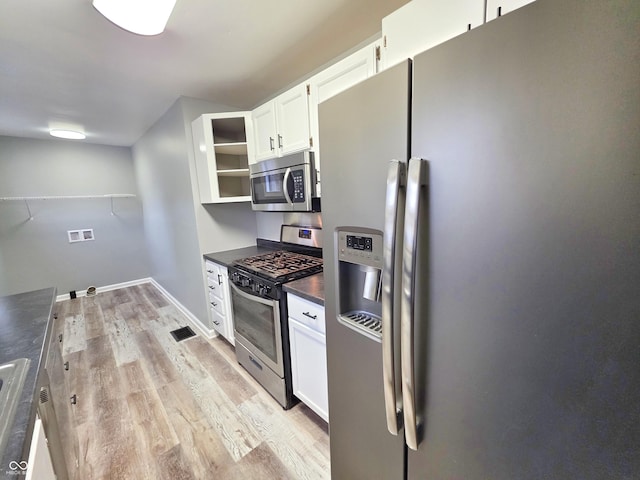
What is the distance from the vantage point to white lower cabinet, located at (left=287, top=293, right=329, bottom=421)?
1434 millimetres

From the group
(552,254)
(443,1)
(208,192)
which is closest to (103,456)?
(208,192)

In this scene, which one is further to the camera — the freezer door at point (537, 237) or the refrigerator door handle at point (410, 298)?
the refrigerator door handle at point (410, 298)

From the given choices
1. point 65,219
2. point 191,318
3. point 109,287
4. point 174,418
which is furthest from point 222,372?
point 65,219

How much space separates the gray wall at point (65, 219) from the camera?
12.0ft

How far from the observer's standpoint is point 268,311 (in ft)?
5.76

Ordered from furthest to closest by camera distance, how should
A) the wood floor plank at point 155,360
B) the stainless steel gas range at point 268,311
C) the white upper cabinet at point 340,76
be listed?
the wood floor plank at point 155,360 < the stainless steel gas range at point 268,311 < the white upper cabinet at point 340,76

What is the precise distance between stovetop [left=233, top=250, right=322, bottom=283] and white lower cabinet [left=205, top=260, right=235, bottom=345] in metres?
0.37

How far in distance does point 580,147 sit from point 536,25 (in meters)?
0.24

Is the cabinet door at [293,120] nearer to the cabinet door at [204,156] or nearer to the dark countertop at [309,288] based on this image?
the cabinet door at [204,156]

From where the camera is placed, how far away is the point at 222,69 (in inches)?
78.6

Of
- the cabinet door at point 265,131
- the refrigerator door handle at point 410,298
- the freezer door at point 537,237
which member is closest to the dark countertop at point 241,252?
the cabinet door at point 265,131

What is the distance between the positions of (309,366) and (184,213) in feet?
7.40

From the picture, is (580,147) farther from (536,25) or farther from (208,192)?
(208,192)

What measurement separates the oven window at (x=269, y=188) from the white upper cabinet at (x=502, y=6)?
1.39m
